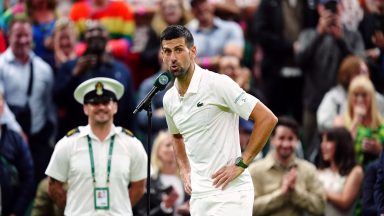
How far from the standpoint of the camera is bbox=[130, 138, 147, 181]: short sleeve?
10.8m

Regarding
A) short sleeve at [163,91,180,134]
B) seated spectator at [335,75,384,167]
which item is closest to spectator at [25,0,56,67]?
seated spectator at [335,75,384,167]

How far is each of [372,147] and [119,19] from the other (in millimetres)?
3738

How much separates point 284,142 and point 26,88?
3.23 meters

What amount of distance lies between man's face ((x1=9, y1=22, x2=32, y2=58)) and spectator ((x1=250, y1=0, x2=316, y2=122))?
115 inches

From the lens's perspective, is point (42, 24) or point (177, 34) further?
point (42, 24)

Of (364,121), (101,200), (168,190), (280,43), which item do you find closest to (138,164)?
(101,200)

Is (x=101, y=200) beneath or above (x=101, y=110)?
beneath

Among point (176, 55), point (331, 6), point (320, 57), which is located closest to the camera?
point (176, 55)

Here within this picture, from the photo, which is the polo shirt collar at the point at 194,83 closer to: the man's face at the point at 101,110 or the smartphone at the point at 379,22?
the man's face at the point at 101,110

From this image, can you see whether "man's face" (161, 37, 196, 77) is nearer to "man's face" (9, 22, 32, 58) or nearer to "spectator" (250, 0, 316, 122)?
"man's face" (9, 22, 32, 58)

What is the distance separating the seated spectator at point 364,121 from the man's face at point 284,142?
3.30 feet

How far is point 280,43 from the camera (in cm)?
1512

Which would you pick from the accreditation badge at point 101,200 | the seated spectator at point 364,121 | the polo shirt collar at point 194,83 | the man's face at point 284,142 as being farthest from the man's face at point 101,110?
the seated spectator at point 364,121

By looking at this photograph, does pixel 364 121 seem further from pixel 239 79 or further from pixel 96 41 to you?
pixel 96 41
